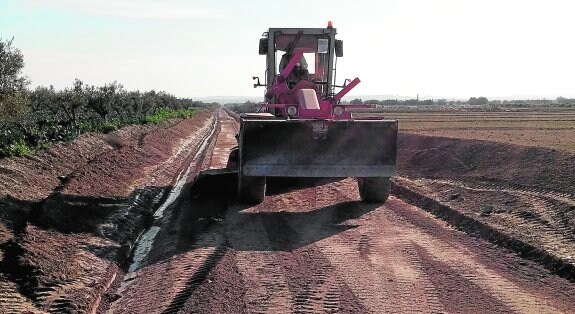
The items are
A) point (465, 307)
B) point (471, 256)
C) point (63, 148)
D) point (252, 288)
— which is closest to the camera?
point (465, 307)

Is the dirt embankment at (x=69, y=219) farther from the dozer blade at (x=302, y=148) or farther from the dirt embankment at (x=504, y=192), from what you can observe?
the dirt embankment at (x=504, y=192)

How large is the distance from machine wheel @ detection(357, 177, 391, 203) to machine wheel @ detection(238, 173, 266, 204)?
215 centimetres

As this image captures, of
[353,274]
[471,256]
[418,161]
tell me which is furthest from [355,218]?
[418,161]

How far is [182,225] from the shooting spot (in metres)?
9.88

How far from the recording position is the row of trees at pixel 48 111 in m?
16.1

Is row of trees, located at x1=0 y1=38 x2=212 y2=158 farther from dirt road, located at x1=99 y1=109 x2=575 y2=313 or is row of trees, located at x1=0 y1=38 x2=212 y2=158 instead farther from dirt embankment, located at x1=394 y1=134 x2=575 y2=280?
dirt embankment, located at x1=394 y1=134 x2=575 y2=280

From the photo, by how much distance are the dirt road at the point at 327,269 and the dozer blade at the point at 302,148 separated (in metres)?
0.81

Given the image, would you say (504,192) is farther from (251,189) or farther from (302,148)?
(251,189)

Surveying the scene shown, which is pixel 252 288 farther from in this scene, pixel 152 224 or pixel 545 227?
pixel 545 227

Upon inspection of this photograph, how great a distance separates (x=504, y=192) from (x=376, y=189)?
9.69ft

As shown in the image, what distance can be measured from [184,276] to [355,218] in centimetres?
422

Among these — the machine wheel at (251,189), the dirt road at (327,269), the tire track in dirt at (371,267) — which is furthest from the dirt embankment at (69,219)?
the tire track in dirt at (371,267)

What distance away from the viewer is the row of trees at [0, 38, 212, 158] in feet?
52.7

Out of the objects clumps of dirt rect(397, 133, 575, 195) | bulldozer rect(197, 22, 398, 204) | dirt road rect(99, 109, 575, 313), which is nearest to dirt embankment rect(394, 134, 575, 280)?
clumps of dirt rect(397, 133, 575, 195)
